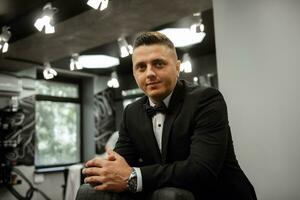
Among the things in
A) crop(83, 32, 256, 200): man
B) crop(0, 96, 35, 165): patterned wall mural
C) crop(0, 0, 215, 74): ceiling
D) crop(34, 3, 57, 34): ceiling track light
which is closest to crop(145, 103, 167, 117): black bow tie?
Answer: crop(83, 32, 256, 200): man

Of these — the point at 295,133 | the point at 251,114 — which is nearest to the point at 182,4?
the point at 251,114

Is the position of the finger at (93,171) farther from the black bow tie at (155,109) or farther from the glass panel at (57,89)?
the glass panel at (57,89)

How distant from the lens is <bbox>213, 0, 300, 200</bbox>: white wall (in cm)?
184

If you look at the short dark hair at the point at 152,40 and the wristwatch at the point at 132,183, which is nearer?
the wristwatch at the point at 132,183

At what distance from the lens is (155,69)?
1.37 meters

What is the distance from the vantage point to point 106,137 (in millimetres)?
7145

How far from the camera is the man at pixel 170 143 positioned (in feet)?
3.95

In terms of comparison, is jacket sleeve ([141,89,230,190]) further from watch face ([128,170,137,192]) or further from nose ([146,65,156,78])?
nose ([146,65,156,78])

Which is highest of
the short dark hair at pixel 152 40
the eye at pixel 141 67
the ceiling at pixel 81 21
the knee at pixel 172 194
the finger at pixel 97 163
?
the ceiling at pixel 81 21

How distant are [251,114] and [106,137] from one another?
5436 millimetres

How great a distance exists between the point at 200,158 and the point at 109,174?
35 centimetres

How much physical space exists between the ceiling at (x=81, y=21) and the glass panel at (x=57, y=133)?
187 cm

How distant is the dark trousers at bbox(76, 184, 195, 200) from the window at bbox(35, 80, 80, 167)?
5321mm

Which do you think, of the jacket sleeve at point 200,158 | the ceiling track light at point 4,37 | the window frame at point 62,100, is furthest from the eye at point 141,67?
the window frame at point 62,100
